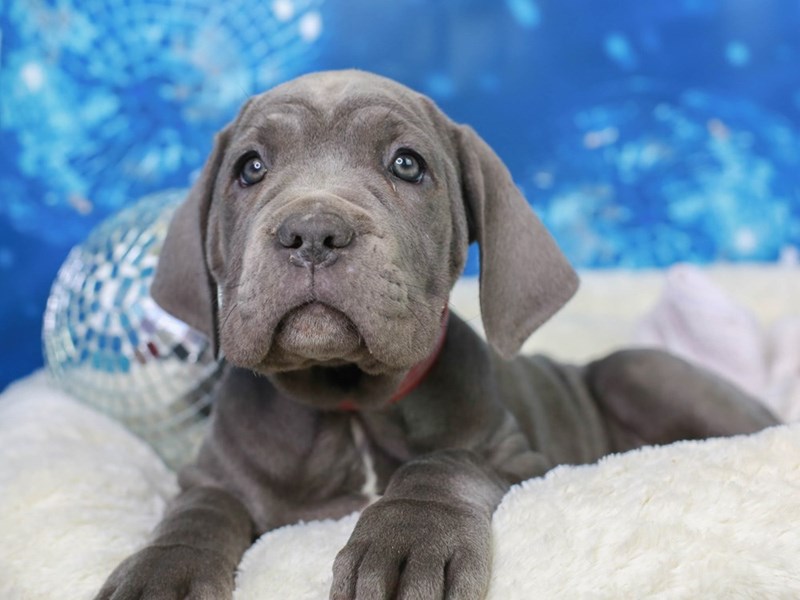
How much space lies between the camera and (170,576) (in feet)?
6.91

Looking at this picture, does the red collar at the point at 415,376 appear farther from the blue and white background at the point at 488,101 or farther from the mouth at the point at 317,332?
the blue and white background at the point at 488,101

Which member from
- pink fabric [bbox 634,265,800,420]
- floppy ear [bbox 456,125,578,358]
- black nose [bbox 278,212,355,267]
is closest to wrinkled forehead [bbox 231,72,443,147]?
floppy ear [bbox 456,125,578,358]

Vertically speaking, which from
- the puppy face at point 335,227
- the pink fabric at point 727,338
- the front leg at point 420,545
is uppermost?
the puppy face at point 335,227

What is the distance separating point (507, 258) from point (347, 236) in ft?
2.57

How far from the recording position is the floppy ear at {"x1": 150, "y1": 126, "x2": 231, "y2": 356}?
2848mm

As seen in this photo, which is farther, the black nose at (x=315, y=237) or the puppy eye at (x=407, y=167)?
the puppy eye at (x=407, y=167)

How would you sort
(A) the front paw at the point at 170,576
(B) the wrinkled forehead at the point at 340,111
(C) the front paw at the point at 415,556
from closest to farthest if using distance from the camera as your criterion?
(C) the front paw at the point at 415,556 → (A) the front paw at the point at 170,576 → (B) the wrinkled forehead at the point at 340,111

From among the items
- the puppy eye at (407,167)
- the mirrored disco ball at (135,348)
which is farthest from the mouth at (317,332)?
the mirrored disco ball at (135,348)

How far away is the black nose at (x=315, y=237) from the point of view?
6.85 feet

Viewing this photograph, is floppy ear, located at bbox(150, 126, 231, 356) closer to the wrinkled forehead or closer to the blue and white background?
the wrinkled forehead

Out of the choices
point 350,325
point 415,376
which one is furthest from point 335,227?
point 415,376

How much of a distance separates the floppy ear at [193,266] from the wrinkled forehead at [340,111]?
0.23 m

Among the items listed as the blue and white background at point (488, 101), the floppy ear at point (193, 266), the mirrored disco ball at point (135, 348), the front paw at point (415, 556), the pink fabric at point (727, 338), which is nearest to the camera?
the front paw at point (415, 556)

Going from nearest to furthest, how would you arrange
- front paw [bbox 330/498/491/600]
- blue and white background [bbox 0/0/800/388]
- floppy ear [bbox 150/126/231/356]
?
1. front paw [bbox 330/498/491/600]
2. floppy ear [bbox 150/126/231/356]
3. blue and white background [bbox 0/0/800/388]
